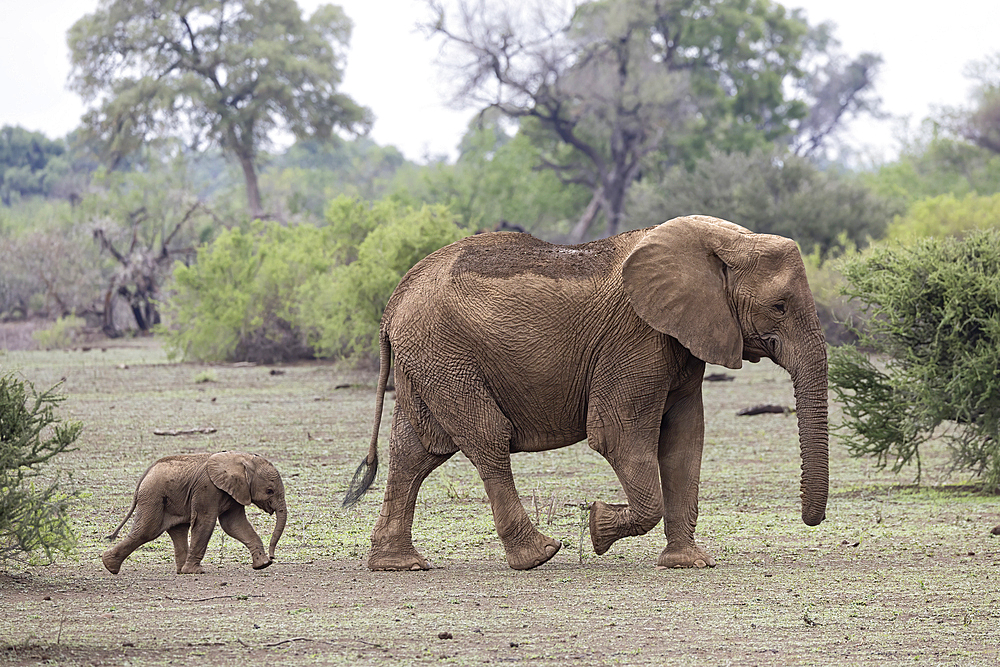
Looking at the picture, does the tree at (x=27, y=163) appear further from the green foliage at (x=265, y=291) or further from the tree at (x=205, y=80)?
the green foliage at (x=265, y=291)

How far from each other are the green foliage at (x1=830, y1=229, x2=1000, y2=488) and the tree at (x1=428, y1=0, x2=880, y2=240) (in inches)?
1518

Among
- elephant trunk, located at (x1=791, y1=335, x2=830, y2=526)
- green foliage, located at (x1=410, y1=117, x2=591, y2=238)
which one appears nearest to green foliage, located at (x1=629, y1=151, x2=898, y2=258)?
green foliage, located at (x1=410, y1=117, x2=591, y2=238)

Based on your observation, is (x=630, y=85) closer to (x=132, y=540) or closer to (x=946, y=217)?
(x=946, y=217)

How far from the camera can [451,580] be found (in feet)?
25.7

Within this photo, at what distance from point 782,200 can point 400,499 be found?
33.9 m

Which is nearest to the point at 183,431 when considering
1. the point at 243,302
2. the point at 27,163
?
the point at 243,302

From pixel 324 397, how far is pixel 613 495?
10.8 meters

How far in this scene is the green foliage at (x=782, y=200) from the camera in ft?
128

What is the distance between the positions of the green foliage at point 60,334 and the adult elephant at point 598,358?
29270mm

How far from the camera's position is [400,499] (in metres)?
8.45

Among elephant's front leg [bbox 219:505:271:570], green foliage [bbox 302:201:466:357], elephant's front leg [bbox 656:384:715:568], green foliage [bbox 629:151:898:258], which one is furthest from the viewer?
green foliage [bbox 629:151:898:258]

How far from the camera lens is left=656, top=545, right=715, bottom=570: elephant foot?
8117 mm

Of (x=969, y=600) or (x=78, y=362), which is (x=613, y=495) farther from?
(x=78, y=362)

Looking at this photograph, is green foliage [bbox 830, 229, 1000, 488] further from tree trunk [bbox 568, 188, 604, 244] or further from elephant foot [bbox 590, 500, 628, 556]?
tree trunk [bbox 568, 188, 604, 244]
